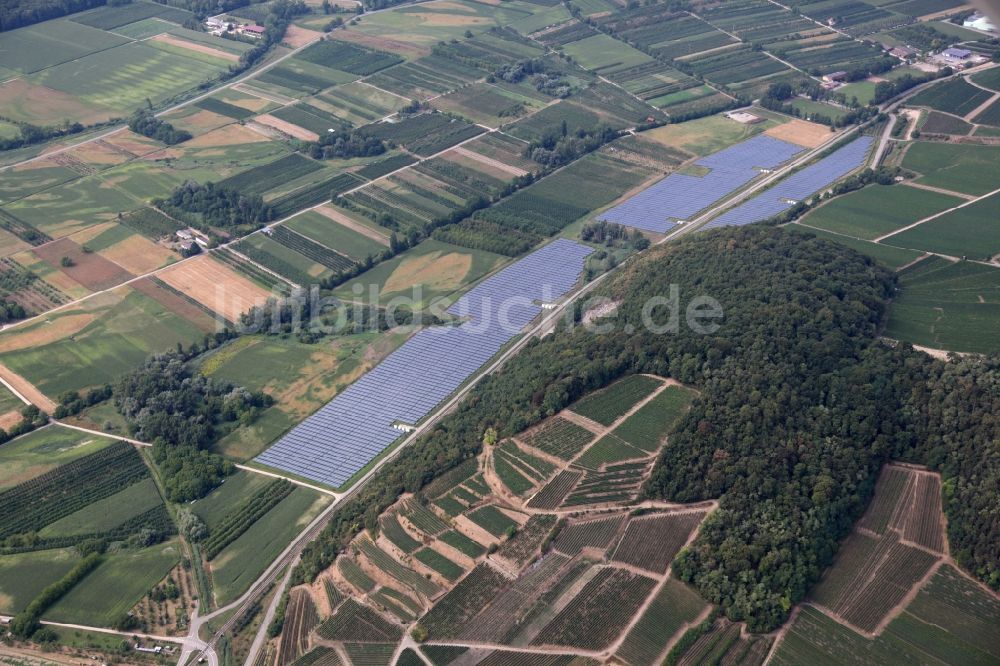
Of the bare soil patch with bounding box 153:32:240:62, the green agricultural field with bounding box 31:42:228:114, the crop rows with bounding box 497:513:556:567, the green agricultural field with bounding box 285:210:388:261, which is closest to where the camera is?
the crop rows with bounding box 497:513:556:567

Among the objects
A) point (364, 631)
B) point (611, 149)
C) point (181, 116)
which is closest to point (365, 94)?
point (181, 116)

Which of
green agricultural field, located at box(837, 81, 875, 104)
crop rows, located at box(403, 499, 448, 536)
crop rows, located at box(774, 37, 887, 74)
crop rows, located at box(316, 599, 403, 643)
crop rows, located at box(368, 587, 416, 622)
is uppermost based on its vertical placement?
crop rows, located at box(774, 37, 887, 74)

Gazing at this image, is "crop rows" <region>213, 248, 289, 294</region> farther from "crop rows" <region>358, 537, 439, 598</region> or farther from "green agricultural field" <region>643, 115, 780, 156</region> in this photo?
"green agricultural field" <region>643, 115, 780, 156</region>

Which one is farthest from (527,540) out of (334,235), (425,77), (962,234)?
(425,77)

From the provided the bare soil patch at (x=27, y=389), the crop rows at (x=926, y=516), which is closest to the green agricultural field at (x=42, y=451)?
the bare soil patch at (x=27, y=389)

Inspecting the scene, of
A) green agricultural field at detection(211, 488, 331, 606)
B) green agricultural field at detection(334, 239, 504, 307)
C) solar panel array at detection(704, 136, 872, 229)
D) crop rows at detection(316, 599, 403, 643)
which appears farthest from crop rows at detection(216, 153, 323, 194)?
crop rows at detection(316, 599, 403, 643)

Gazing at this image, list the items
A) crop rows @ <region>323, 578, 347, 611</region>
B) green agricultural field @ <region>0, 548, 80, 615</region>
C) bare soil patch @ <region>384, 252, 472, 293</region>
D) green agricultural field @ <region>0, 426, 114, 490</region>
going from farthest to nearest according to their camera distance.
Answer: bare soil patch @ <region>384, 252, 472, 293</region>
green agricultural field @ <region>0, 426, 114, 490</region>
green agricultural field @ <region>0, 548, 80, 615</region>
crop rows @ <region>323, 578, 347, 611</region>

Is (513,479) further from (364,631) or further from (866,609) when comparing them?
(866,609)
